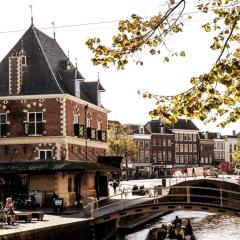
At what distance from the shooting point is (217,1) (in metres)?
10.4

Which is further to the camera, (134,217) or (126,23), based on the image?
(134,217)

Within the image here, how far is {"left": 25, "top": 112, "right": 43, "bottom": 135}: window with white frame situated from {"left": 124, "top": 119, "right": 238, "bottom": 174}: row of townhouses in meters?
62.1

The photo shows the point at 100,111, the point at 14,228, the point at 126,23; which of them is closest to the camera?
the point at 126,23

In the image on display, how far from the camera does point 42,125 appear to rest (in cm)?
4100

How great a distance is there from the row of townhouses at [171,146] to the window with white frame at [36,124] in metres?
62.1

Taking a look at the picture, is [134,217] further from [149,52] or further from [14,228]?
[149,52]

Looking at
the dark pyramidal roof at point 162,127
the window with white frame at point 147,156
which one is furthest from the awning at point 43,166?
the window with white frame at point 147,156

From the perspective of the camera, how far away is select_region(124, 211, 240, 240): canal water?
3649 centimetres

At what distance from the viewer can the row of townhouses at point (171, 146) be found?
109000 millimetres

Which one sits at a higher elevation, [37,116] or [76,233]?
[37,116]

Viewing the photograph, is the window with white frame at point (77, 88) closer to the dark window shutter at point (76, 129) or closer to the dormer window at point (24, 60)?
the dark window shutter at point (76, 129)

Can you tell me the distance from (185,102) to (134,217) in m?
31.6

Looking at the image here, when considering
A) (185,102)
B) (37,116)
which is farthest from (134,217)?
(185,102)

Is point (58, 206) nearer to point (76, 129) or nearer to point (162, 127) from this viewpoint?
point (76, 129)
